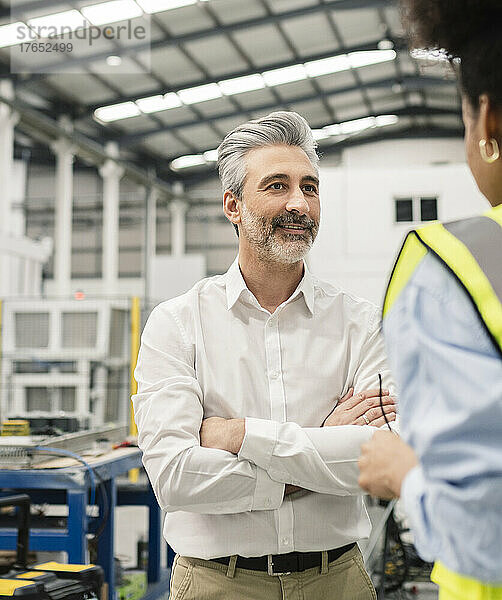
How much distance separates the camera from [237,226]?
1807 millimetres

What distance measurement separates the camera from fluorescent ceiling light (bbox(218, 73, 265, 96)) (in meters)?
11.0

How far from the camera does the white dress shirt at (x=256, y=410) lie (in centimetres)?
144

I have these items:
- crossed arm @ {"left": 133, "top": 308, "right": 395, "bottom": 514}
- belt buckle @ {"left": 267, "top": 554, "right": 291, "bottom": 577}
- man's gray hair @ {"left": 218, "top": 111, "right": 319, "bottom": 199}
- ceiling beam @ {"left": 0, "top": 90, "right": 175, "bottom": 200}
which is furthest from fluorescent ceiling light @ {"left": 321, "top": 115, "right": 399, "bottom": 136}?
belt buckle @ {"left": 267, "top": 554, "right": 291, "bottom": 577}

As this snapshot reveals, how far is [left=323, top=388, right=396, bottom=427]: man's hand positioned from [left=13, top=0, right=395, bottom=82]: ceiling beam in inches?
321

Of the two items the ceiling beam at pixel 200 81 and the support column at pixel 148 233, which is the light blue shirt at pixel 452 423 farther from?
the support column at pixel 148 233

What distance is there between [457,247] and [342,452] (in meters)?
0.83

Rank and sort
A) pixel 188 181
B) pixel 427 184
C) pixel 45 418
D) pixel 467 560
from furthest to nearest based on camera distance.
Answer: pixel 188 181 → pixel 427 184 → pixel 45 418 → pixel 467 560

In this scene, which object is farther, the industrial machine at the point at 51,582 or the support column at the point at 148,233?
the support column at the point at 148,233

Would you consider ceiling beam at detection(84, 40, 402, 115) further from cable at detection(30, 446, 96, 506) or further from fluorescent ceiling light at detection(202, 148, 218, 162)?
cable at detection(30, 446, 96, 506)

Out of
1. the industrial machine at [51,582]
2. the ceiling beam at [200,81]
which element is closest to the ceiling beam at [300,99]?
the ceiling beam at [200,81]

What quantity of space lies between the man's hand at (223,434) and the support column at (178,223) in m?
13.3

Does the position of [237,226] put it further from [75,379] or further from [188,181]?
[188,181]

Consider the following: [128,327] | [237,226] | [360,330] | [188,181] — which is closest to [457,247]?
[360,330]

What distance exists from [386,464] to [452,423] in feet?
0.50
